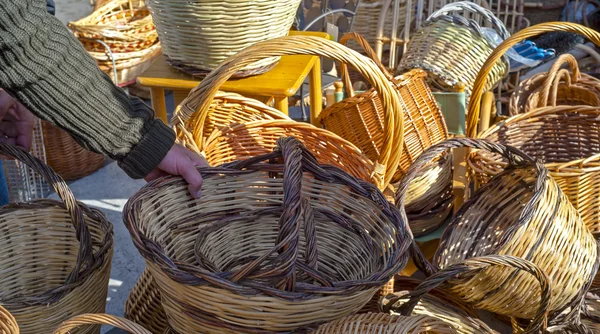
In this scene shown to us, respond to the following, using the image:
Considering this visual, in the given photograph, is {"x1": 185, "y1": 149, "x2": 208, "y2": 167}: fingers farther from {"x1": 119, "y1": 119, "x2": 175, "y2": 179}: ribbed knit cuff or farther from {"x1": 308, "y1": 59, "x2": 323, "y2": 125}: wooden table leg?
{"x1": 308, "y1": 59, "x2": 323, "y2": 125}: wooden table leg

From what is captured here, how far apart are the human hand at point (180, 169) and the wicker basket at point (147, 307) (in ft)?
0.76

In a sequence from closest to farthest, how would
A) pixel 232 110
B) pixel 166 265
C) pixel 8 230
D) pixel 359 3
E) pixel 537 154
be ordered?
1. pixel 166 265
2. pixel 8 230
3. pixel 232 110
4. pixel 537 154
5. pixel 359 3

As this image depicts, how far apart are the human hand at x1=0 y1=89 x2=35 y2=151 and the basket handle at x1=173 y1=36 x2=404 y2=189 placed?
0.97ft

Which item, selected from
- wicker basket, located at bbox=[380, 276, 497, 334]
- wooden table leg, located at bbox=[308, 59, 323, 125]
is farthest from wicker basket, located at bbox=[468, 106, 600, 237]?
wooden table leg, located at bbox=[308, 59, 323, 125]

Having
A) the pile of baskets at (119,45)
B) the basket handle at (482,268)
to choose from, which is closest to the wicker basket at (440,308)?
the basket handle at (482,268)

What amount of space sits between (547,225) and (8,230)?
3.32 feet

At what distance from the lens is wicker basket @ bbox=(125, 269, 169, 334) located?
116 cm

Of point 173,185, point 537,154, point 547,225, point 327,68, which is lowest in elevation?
point 327,68

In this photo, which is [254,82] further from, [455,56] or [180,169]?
[455,56]

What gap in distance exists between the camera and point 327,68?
2893mm

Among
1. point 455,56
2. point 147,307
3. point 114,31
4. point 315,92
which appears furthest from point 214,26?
point 114,31

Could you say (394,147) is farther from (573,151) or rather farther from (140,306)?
(573,151)

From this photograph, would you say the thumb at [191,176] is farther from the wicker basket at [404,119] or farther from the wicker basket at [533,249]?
the wicker basket at [404,119]

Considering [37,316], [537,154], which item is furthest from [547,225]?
[37,316]
